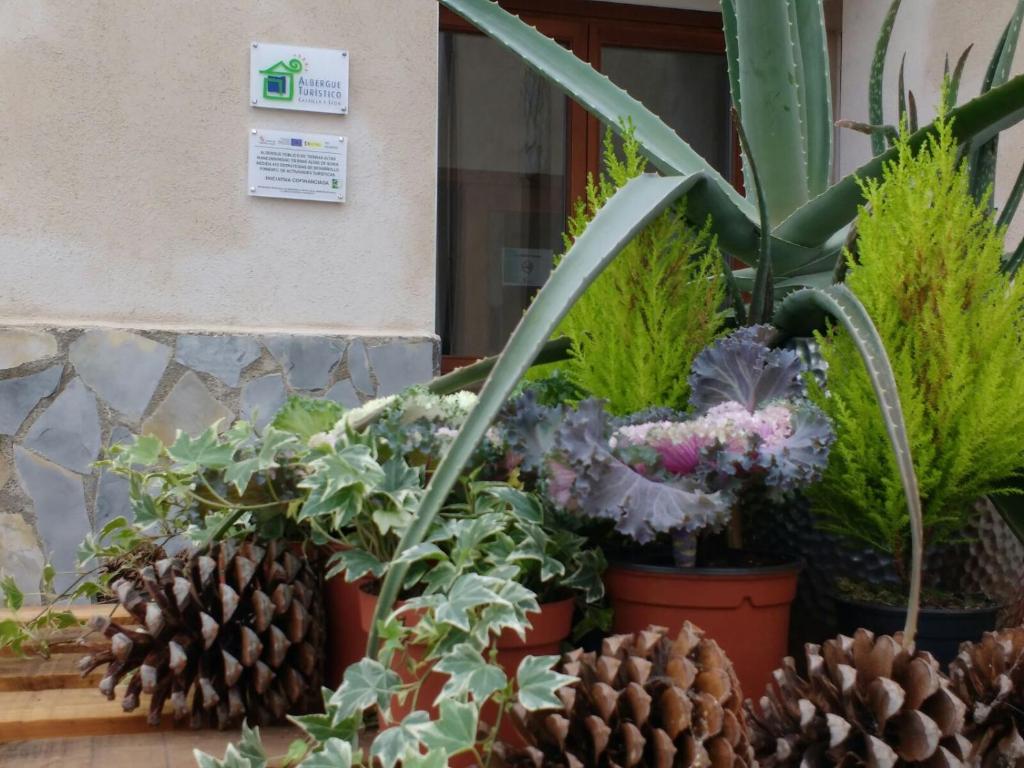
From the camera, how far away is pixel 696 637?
1.50 feet

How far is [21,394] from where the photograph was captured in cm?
261

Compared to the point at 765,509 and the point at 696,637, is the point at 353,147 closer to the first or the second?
the point at 765,509

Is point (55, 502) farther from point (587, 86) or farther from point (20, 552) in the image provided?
point (587, 86)

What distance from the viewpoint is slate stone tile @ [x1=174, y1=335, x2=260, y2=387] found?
2693 mm

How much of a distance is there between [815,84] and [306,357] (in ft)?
6.67

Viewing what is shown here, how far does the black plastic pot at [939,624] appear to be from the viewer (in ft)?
1.86

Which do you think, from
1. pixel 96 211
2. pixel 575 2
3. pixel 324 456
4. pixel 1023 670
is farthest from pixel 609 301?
pixel 575 2

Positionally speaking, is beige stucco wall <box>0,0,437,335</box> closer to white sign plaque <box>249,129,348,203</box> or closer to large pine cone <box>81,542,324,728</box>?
white sign plaque <box>249,129,348,203</box>

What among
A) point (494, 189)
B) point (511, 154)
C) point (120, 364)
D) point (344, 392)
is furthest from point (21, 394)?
point (511, 154)

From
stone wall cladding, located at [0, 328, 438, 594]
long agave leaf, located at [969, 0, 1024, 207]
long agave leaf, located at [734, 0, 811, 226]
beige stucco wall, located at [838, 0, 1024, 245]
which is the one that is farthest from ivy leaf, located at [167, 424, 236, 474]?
beige stucco wall, located at [838, 0, 1024, 245]

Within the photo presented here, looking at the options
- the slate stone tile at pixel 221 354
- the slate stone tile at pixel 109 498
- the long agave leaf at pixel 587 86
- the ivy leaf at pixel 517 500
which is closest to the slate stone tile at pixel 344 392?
the slate stone tile at pixel 221 354

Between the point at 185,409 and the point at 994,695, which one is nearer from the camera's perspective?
the point at 994,695

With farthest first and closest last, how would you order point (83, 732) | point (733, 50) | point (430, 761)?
1. point (733, 50)
2. point (83, 732)
3. point (430, 761)

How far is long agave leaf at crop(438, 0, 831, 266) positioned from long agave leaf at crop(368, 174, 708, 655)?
0.35 feet
